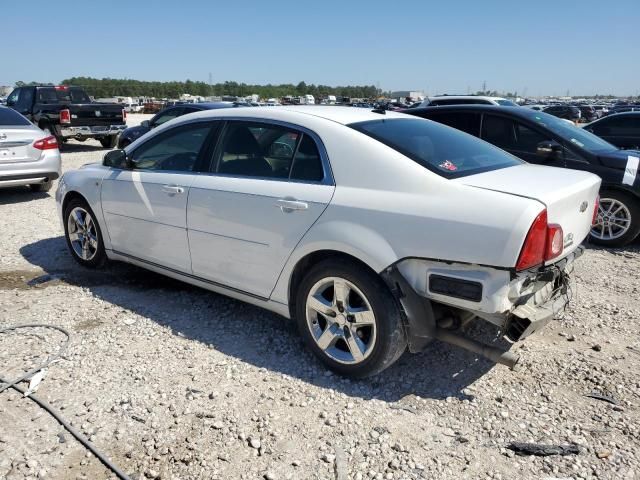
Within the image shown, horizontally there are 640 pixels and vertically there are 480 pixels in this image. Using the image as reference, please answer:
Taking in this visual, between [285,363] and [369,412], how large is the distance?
761 millimetres

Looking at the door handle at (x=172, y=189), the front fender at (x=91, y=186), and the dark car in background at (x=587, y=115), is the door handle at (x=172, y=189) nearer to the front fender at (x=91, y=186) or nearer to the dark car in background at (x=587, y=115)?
the front fender at (x=91, y=186)

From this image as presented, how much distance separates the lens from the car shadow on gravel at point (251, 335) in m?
3.30

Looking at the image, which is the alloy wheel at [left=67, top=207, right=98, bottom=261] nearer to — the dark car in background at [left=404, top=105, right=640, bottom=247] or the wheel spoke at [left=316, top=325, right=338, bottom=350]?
the wheel spoke at [left=316, top=325, right=338, bottom=350]

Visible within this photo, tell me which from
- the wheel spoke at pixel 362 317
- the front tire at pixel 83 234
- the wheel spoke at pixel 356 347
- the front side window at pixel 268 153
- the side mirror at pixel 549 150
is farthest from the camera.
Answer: the side mirror at pixel 549 150

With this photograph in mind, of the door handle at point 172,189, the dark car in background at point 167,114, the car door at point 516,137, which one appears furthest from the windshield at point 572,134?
the dark car in background at point 167,114

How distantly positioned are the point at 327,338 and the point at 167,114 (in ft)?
34.2

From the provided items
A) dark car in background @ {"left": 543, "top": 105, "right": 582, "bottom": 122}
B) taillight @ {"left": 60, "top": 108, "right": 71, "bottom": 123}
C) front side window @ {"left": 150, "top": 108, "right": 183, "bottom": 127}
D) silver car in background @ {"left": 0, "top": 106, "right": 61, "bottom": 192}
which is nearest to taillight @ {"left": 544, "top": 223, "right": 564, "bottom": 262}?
silver car in background @ {"left": 0, "top": 106, "right": 61, "bottom": 192}

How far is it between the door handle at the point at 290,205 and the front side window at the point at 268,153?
0.18 metres

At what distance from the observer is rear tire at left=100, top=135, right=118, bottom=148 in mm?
15666

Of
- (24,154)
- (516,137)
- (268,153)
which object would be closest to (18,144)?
(24,154)

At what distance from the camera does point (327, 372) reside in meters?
3.41

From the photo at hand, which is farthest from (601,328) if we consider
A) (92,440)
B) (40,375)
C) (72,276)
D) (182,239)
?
(72,276)

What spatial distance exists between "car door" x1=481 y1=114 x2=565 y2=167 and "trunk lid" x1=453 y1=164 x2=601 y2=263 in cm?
320

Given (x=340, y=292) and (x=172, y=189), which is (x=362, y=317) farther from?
(x=172, y=189)
